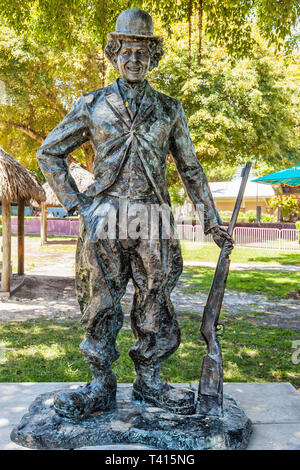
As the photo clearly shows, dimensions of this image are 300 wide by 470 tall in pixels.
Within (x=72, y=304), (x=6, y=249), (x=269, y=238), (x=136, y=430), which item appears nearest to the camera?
(x=136, y=430)

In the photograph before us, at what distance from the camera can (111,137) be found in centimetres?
302

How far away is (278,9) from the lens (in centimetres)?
652

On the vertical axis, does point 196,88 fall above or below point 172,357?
above

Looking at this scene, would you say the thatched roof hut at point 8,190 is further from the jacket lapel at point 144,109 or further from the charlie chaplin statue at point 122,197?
the jacket lapel at point 144,109

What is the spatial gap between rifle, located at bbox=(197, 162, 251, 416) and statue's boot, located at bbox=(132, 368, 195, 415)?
85mm

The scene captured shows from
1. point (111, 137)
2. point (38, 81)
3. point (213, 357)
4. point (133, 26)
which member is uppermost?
point (38, 81)

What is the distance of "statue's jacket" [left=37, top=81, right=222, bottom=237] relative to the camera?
300cm

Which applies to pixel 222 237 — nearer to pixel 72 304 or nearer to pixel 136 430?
pixel 136 430

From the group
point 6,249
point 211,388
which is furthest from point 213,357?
point 6,249

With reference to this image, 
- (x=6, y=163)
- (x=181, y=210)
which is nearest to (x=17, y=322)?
(x=6, y=163)

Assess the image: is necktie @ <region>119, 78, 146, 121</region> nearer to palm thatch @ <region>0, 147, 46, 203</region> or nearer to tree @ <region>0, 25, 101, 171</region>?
palm thatch @ <region>0, 147, 46, 203</region>

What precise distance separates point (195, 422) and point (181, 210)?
48518mm

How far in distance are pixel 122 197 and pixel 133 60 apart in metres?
0.87

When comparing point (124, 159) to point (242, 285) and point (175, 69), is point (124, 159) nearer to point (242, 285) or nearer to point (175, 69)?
point (242, 285)
